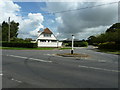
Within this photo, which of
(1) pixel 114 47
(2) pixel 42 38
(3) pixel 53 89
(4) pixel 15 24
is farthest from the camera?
(4) pixel 15 24

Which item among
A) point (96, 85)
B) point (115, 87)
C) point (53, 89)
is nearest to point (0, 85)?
point (53, 89)

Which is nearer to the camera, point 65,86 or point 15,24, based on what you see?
point 65,86

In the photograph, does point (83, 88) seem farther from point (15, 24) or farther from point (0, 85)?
point (15, 24)

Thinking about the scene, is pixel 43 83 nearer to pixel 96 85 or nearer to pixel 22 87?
pixel 22 87

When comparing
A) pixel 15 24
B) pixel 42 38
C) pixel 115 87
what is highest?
pixel 15 24

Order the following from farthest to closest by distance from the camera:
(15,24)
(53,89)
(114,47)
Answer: (15,24) < (114,47) < (53,89)

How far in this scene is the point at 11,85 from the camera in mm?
4520

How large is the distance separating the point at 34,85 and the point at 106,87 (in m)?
2.79

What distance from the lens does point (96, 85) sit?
4.69 m

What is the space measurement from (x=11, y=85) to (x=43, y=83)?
4.03 ft

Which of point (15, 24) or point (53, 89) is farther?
point (15, 24)

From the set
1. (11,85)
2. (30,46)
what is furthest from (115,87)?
(30,46)

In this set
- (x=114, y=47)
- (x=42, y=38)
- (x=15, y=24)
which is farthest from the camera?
(x=15, y=24)

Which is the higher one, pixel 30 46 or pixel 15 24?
pixel 15 24
